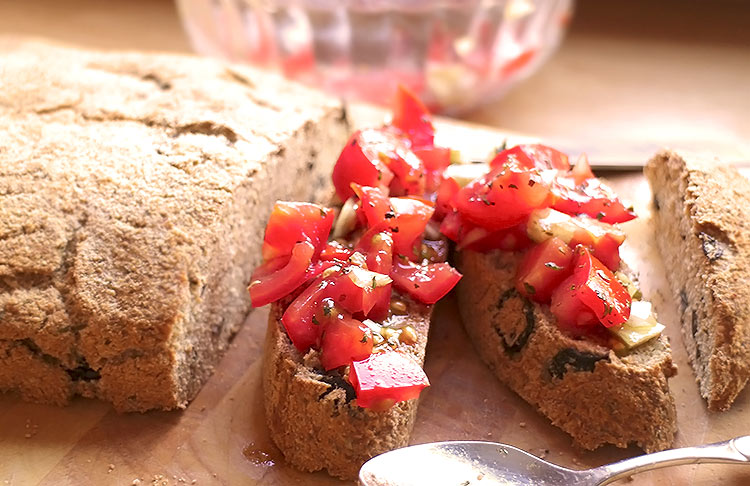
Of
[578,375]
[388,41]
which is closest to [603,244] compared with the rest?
[578,375]

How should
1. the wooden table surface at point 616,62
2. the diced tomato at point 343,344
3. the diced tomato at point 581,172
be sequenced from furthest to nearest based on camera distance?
the wooden table surface at point 616,62
the diced tomato at point 581,172
the diced tomato at point 343,344

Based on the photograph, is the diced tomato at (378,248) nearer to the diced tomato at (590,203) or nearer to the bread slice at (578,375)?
the bread slice at (578,375)

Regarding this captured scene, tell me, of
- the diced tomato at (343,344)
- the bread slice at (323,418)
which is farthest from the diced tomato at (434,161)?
the diced tomato at (343,344)

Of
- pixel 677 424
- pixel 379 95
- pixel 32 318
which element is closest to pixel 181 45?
pixel 379 95

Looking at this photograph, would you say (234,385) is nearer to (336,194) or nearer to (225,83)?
(336,194)

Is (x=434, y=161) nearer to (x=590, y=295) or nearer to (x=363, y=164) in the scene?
(x=363, y=164)

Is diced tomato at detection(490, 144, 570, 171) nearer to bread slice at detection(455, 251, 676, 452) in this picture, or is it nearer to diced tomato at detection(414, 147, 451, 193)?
diced tomato at detection(414, 147, 451, 193)
